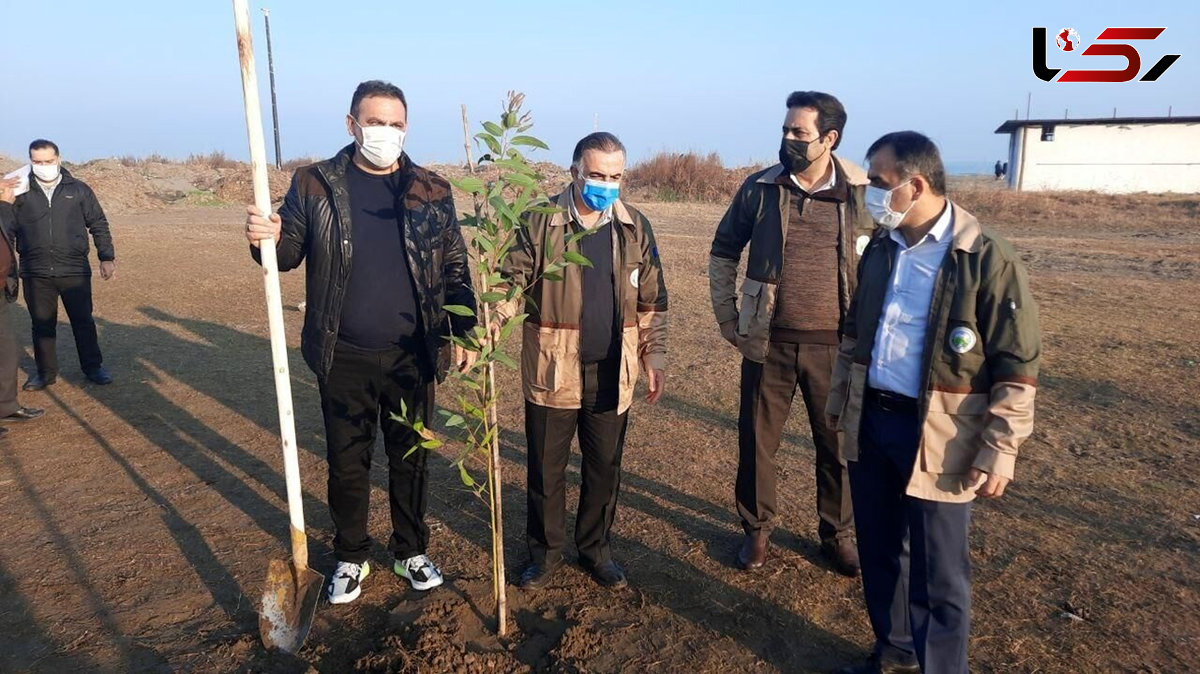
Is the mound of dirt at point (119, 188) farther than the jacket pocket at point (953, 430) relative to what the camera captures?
Yes

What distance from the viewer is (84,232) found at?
6734 mm

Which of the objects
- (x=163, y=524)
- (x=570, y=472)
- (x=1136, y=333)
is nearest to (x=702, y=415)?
(x=570, y=472)

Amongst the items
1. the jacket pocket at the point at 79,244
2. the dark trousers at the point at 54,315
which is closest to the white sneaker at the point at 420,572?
the dark trousers at the point at 54,315

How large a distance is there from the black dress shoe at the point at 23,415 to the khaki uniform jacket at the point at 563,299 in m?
4.68

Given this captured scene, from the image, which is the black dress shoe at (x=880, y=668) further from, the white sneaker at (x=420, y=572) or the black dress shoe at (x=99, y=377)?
the black dress shoe at (x=99, y=377)

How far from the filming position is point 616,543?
4.09 metres

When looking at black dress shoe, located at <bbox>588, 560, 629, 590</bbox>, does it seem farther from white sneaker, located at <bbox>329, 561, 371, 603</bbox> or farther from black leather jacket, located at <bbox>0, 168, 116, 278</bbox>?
black leather jacket, located at <bbox>0, 168, 116, 278</bbox>

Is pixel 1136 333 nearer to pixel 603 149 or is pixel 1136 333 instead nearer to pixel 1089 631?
pixel 1089 631

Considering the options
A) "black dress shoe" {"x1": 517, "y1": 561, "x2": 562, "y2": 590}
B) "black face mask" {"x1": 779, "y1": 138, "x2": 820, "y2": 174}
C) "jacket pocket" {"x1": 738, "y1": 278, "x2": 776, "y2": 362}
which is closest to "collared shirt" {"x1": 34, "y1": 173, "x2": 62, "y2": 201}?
"black dress shoe" {"x1": 517, "y1": 561, "x2": 562, "y2": 590}

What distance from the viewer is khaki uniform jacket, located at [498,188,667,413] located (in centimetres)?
331

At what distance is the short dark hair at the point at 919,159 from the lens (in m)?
2.53

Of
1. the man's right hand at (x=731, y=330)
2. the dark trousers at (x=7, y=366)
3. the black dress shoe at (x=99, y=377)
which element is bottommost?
the black dress shoe at (x=99, y=377)

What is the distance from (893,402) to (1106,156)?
33.6 meters

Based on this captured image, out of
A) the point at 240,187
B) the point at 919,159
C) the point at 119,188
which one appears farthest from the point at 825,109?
the point at 240,187
